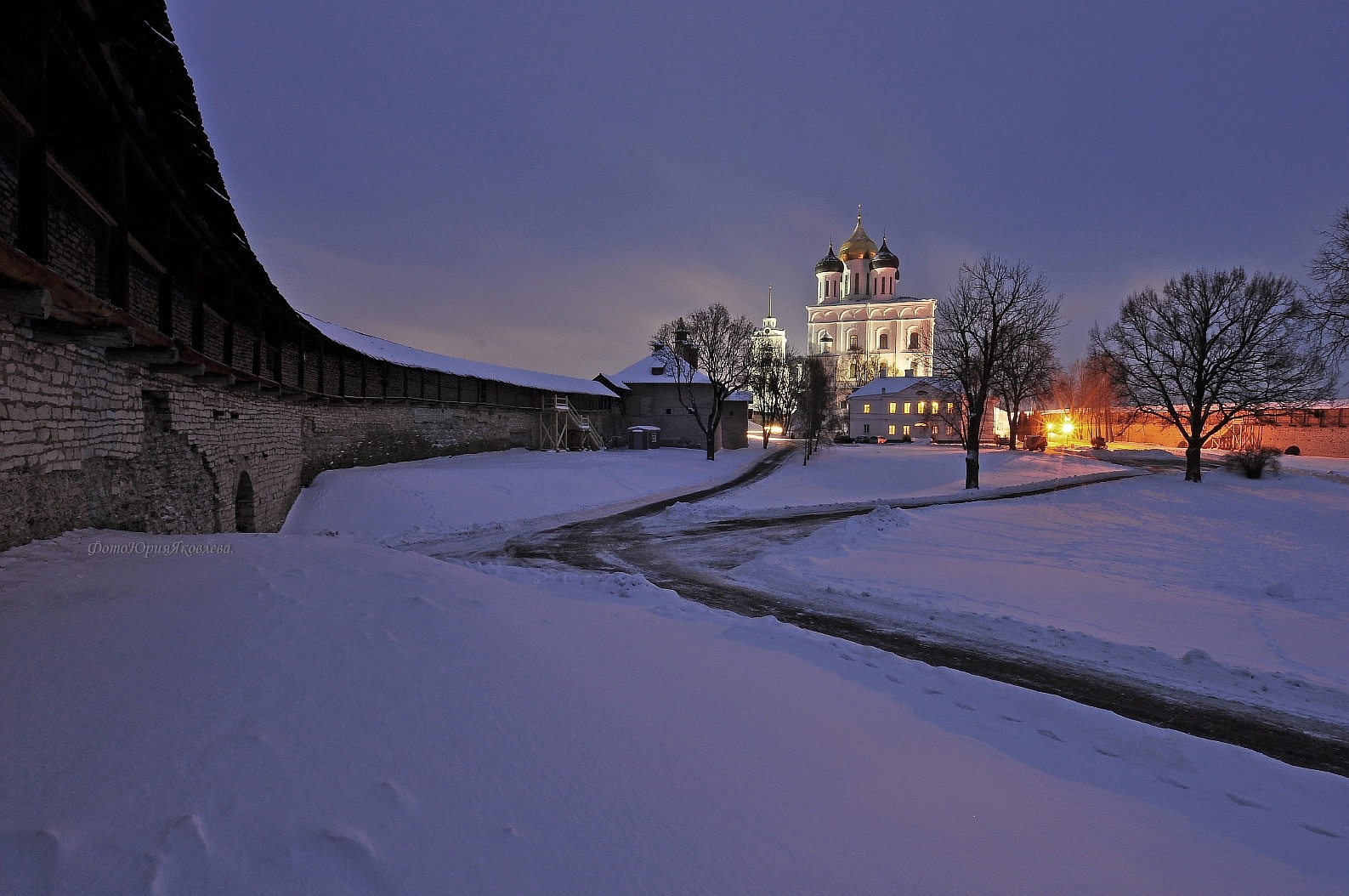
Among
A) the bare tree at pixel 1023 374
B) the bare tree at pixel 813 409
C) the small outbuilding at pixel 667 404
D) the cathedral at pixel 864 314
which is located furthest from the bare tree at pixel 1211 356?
the cathedral at pixel 864 314

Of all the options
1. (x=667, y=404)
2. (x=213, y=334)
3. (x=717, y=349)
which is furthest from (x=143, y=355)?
(x=667, y=404)

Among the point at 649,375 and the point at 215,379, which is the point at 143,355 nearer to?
the point at 215,379

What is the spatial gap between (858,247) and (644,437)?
2895 inches

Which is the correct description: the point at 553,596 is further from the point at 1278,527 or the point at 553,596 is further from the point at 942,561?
the point at 1278,527

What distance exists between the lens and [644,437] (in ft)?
143

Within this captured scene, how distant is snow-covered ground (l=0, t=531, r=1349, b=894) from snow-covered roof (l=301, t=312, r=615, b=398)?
17.0 metres

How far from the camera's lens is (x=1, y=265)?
4.30 m

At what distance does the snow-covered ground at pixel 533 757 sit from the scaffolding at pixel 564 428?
29.7 meters

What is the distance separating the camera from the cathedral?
9156 centimetres

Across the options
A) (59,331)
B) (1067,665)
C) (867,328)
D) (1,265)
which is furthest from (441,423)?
(867,328)

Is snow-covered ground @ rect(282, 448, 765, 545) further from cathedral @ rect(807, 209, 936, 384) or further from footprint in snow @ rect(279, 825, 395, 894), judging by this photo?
cathedral @ rect(807, 209, 936, 384)

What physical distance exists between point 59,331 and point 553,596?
5714 mm

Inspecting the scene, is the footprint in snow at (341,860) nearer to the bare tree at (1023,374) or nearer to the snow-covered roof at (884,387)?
the bare tree at (1023,374)

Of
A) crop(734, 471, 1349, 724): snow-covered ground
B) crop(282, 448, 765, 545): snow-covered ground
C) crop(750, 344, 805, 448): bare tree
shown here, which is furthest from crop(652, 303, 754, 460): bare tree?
crop(734, 471, 1349, 724): snow-covered ground
